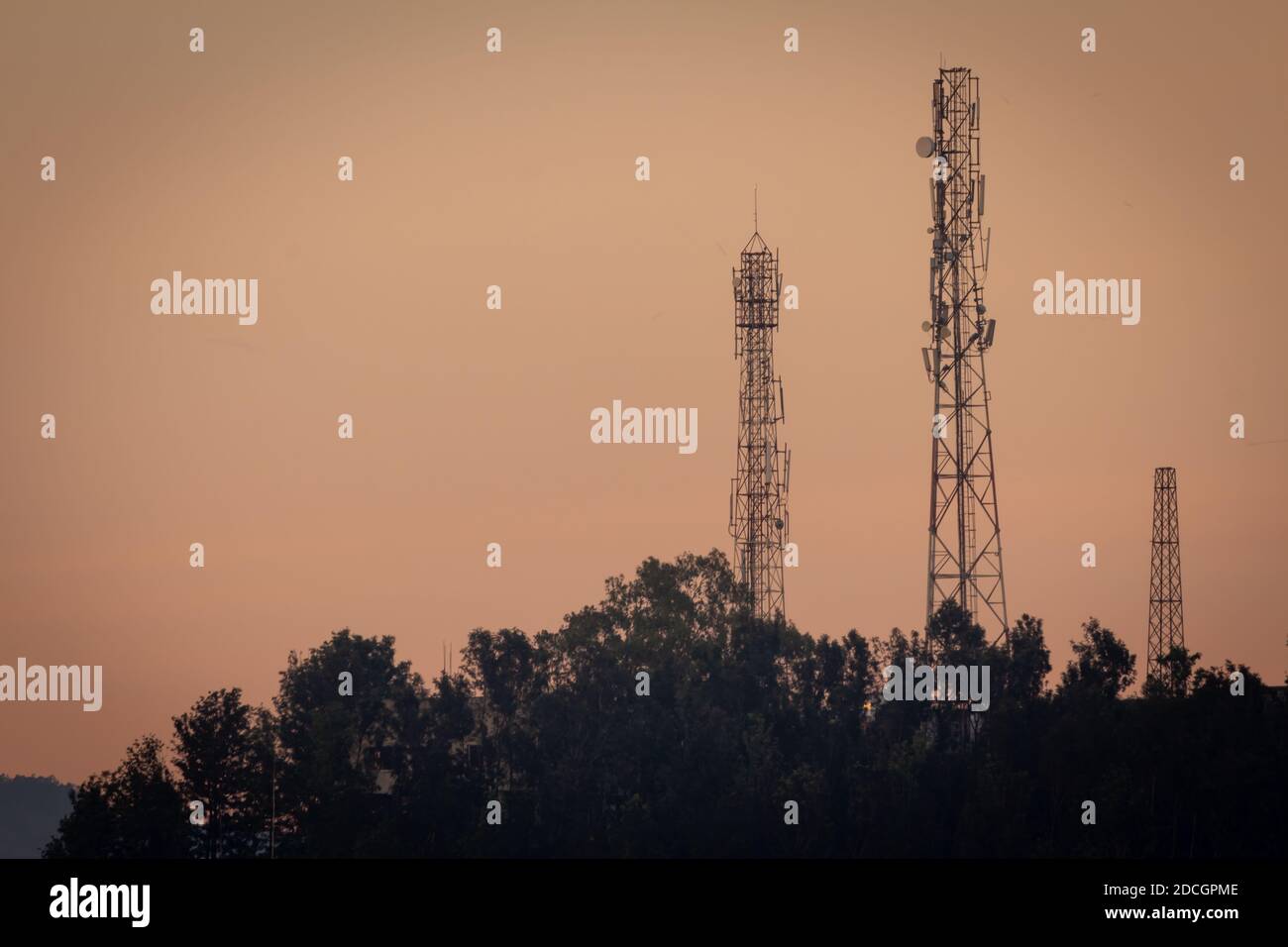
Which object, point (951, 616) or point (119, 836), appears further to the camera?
point (119, 836)

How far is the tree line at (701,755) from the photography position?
102m

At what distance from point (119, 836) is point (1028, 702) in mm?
39054

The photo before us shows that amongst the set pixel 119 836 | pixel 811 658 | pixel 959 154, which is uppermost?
pixel 959 154

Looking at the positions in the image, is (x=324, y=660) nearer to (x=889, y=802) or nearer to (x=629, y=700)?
(x=629, y=700)

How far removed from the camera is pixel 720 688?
11331cm

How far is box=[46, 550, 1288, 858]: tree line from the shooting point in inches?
4001

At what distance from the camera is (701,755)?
10975 cm
